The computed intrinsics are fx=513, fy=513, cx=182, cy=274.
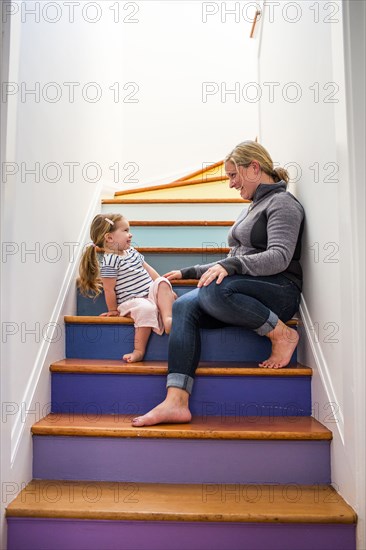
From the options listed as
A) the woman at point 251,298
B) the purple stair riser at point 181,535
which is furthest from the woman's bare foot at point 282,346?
the purple stair riser at point 181,535

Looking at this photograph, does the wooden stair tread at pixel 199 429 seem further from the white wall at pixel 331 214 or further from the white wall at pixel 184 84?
the white wall at pixel 184 84

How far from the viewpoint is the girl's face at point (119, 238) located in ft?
7.38

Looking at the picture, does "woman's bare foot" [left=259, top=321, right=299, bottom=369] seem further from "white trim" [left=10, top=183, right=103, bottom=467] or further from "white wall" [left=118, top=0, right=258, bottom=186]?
"white wall" [left=118, top=0, right=258, bottom=186]

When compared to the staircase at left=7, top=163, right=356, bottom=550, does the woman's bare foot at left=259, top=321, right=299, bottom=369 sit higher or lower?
higher

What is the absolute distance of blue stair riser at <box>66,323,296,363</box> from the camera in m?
1.92

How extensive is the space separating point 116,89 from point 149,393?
275 centimetres

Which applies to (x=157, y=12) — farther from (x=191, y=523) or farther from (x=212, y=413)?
(x=191, y=523)

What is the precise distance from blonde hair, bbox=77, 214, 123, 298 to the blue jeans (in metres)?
0.56

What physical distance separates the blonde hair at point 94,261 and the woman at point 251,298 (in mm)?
565

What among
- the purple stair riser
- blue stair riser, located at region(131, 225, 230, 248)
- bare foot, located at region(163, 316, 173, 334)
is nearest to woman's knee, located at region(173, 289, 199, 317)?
bare foot, located at region(163, 316, 173, 334)

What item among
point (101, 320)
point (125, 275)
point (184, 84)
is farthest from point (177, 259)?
point (184, 84)

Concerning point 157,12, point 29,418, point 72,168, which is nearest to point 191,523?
point 29,418

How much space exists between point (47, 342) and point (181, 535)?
0.79 metres

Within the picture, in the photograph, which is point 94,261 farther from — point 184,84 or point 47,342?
point 184,84
